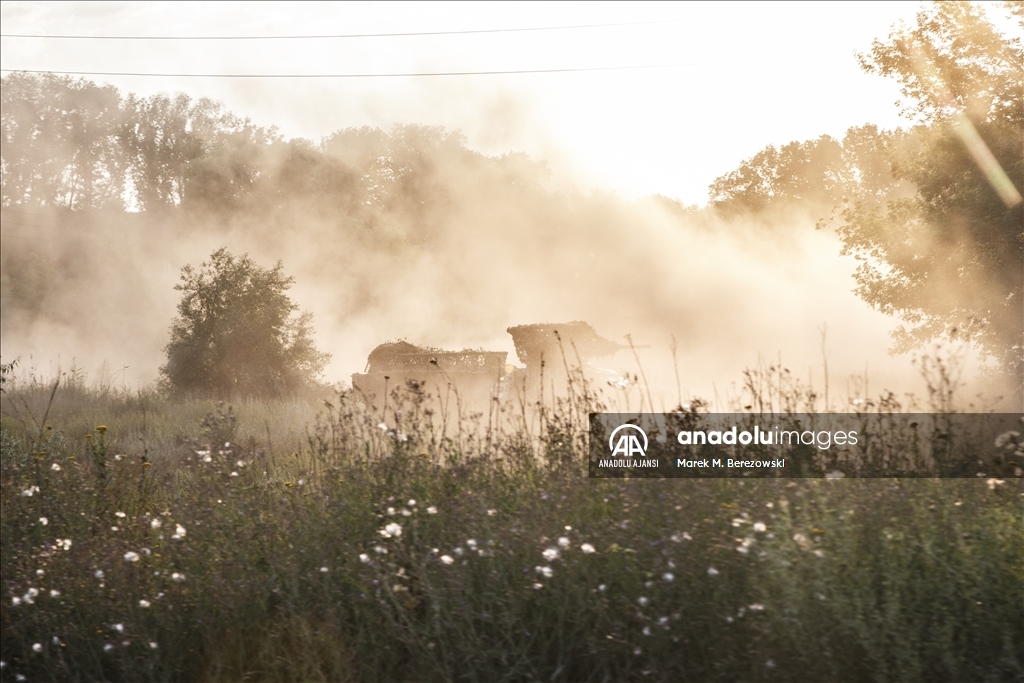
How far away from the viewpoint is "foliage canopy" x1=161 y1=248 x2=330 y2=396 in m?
18.4

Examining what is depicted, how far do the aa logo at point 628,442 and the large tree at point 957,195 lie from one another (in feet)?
28.1

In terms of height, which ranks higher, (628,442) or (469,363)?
(469,363)

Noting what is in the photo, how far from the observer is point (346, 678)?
Answer: 404 cm

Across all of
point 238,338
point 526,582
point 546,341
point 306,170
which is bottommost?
point 526,582

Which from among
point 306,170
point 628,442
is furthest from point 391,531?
point 306,170

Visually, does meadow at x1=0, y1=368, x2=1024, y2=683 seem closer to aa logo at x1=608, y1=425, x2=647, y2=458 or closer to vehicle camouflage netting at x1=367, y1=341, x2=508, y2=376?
aa logo at x1=608, y1=425, x2=647, y2=458

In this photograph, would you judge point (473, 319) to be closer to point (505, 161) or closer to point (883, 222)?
point (505, 161)

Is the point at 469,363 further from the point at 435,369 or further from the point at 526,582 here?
the point at 526,582

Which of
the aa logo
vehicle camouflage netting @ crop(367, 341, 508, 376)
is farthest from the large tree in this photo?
the aa logo

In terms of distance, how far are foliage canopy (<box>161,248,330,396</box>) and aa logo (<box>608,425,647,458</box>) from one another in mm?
13654

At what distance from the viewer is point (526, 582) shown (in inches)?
162

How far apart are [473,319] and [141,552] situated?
29965 millimetres

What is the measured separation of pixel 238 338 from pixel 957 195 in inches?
486

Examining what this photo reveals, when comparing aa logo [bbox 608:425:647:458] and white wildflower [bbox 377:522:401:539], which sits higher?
aa logo [bbox 608:425:647:458]
